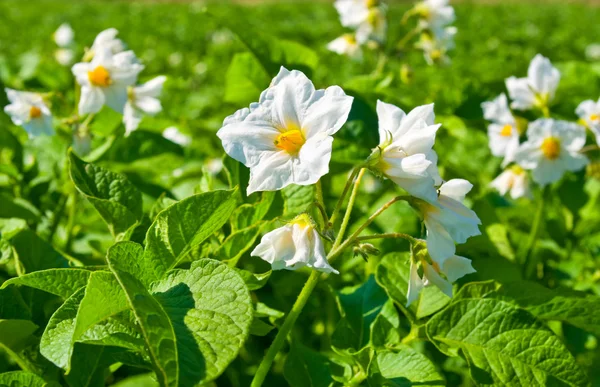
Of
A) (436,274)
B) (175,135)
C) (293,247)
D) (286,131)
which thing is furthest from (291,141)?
(175,135)

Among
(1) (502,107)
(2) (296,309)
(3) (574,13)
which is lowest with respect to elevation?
(3) (574,13)

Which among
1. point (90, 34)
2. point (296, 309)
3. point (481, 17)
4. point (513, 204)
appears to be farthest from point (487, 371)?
point (481, 17)

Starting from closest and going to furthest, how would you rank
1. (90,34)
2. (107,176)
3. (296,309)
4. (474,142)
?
(296,309)
(107,176)
(474,142)
(90,34)

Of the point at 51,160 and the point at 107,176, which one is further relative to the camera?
the point at 51,160

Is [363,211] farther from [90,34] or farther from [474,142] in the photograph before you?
[90,34]

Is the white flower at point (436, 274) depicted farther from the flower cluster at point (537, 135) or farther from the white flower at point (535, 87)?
the white flower at point (535, 87)

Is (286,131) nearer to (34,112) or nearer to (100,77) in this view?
(100,77)

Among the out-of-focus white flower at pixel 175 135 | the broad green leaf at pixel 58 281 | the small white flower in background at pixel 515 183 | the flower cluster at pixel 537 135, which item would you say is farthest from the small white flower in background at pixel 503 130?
the broad green leaf at pixel 58 281
